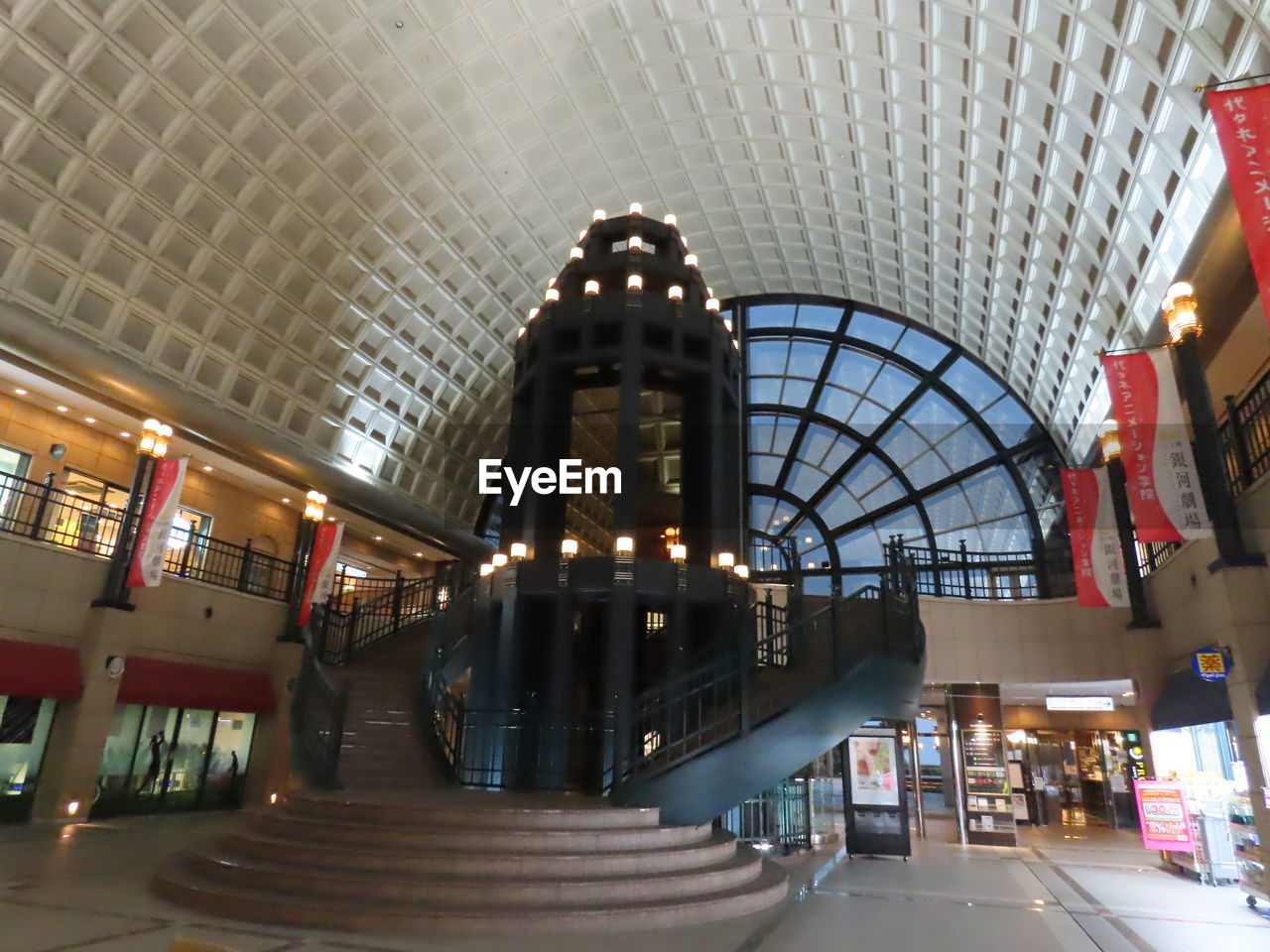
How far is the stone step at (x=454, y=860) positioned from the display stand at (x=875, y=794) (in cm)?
677

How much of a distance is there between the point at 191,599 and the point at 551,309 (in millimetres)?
10758

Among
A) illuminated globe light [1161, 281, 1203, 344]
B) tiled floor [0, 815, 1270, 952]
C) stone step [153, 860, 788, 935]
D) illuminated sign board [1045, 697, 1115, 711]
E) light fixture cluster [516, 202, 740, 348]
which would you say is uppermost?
light fixture cluster [516, 202, 740, 348]

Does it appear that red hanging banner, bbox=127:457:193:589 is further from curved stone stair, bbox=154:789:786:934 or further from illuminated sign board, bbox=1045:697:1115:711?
illuminated sign board, bbox=1045:697:1115:711

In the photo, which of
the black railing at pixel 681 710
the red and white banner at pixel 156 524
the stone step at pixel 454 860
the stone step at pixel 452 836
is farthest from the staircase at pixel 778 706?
the red and white banner at pixel 156 524

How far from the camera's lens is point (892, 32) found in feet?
48.5

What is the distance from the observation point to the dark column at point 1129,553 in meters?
16.6

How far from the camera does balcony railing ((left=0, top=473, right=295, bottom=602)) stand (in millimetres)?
14250

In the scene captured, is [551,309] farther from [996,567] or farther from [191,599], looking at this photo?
[996,567]

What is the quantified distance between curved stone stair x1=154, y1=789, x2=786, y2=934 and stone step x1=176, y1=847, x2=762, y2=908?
1cm

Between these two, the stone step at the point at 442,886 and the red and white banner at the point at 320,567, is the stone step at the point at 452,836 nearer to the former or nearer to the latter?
the stone step at the point at 442,886

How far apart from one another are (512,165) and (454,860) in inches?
669

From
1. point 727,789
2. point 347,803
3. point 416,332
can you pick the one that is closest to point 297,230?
point 416,332

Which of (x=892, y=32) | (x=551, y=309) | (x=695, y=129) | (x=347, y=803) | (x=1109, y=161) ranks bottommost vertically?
(x=347, y=803)

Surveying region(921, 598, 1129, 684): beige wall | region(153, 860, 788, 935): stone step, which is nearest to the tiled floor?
region(153, 860, 788, 935): stone step
